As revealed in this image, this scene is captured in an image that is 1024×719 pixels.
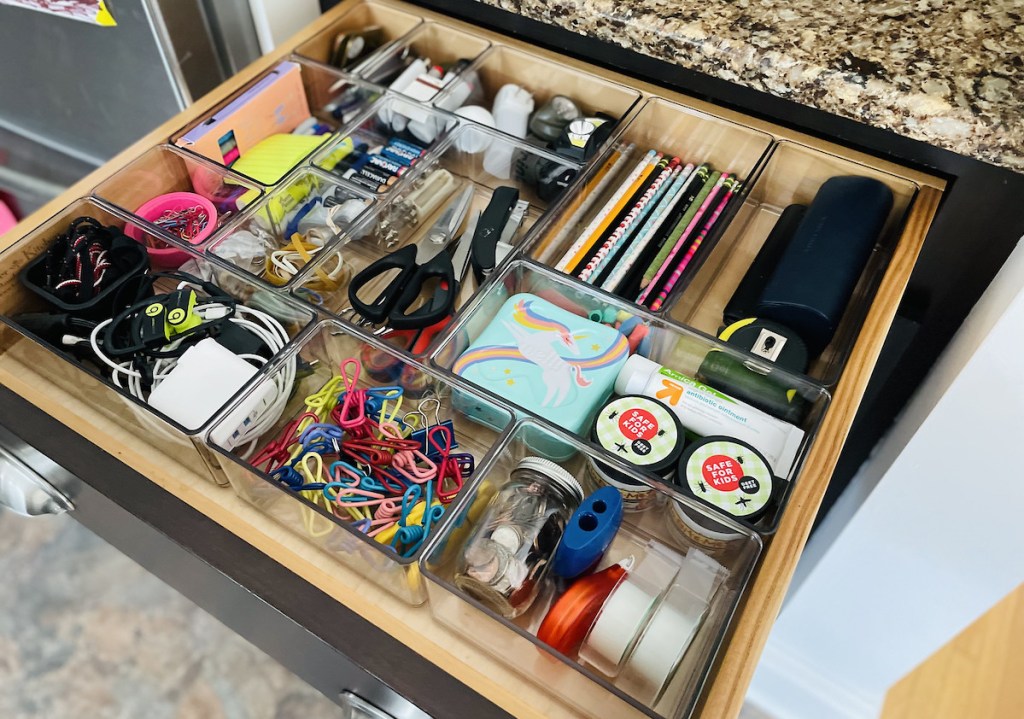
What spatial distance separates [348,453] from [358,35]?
562mm

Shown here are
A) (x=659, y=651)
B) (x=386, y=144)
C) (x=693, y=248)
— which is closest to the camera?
(x=659, y=651)

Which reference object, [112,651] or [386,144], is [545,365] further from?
[112,651]

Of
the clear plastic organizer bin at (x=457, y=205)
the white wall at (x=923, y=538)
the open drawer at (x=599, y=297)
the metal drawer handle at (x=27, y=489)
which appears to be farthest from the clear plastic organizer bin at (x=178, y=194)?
the white wall at (x=923, y=538)

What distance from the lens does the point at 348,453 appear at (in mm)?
682

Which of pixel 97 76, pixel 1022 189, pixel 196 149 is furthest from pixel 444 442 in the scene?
pixel 97 76

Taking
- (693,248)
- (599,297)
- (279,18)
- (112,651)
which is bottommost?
(112,651)

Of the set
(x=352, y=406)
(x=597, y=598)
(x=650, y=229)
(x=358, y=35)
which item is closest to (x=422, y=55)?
(x=358, y=35)

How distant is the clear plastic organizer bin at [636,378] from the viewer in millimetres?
628

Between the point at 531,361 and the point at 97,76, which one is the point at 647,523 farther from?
the point at 97,76

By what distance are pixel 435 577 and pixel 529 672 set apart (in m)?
0.10

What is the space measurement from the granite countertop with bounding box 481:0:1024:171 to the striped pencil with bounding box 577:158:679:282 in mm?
120

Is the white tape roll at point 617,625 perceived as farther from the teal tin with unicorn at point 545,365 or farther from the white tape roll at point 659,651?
the teal tin with unicorn at point 545,365

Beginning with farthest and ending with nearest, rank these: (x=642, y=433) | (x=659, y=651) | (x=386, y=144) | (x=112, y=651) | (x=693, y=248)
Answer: (x=112, y=651) < (x=386, y=144) < (x=693, y=248) < (x=642, y=433) < (x=659, y=651)

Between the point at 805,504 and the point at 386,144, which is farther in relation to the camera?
the point at 386,144
